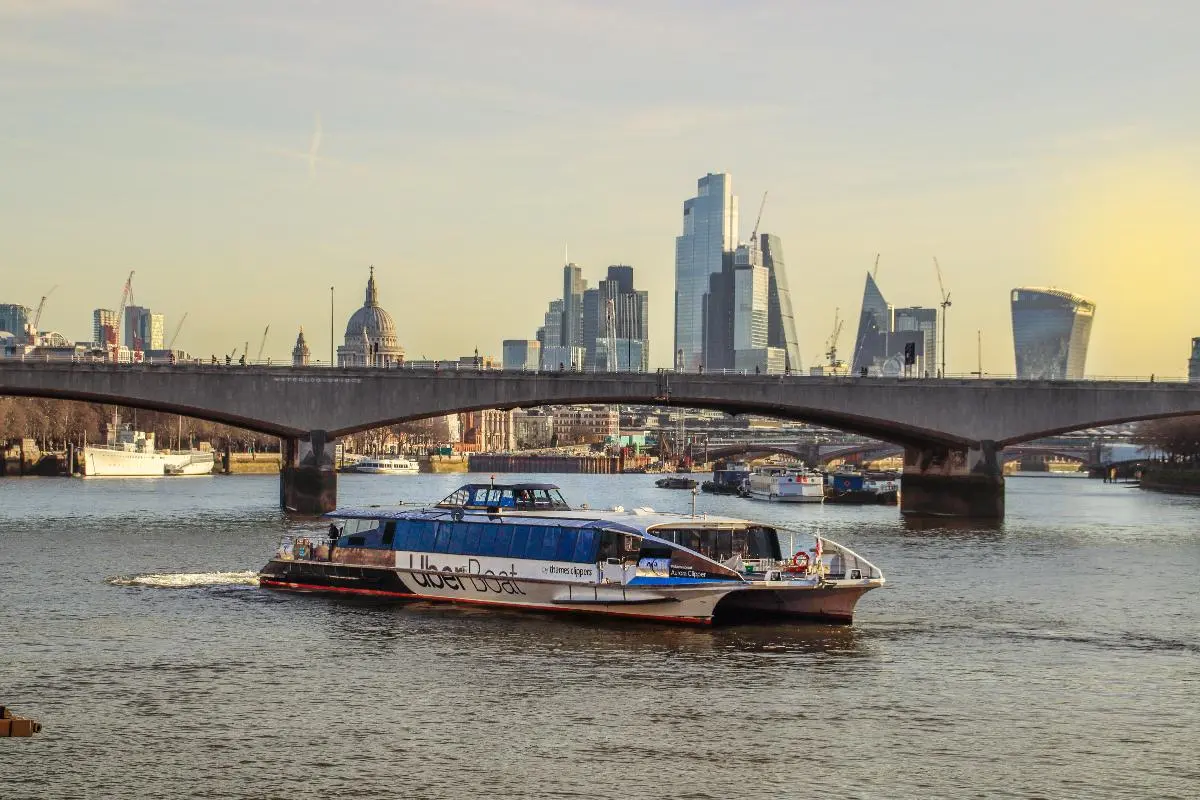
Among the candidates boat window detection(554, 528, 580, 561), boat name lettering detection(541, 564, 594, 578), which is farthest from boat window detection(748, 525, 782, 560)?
boat window detection(554, 528, 580, 561)

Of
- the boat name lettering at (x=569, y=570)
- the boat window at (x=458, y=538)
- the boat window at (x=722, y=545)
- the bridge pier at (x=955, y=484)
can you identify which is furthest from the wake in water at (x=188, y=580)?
the bridge pier at (x=955, y=484)

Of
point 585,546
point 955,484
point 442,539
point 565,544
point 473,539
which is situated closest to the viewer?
point 585,546

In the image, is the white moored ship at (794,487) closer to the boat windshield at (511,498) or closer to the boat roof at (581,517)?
the boat windshield at (511,498)

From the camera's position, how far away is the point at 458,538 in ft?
201

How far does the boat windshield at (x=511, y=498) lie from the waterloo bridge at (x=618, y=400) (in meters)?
53.9

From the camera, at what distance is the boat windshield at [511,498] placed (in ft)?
208

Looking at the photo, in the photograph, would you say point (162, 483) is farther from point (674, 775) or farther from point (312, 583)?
point (674, 775)

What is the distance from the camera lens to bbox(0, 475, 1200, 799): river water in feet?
115

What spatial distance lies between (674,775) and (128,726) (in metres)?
13.0

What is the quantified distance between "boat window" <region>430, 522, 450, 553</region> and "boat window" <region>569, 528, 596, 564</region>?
6.10 meters

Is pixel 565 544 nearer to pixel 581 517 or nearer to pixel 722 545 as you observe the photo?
pixel 581 517

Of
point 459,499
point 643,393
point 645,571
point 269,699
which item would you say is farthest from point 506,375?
point 269,699

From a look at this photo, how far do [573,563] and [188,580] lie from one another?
760 inches

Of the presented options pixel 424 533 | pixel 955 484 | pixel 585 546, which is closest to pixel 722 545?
pixel 585 546
